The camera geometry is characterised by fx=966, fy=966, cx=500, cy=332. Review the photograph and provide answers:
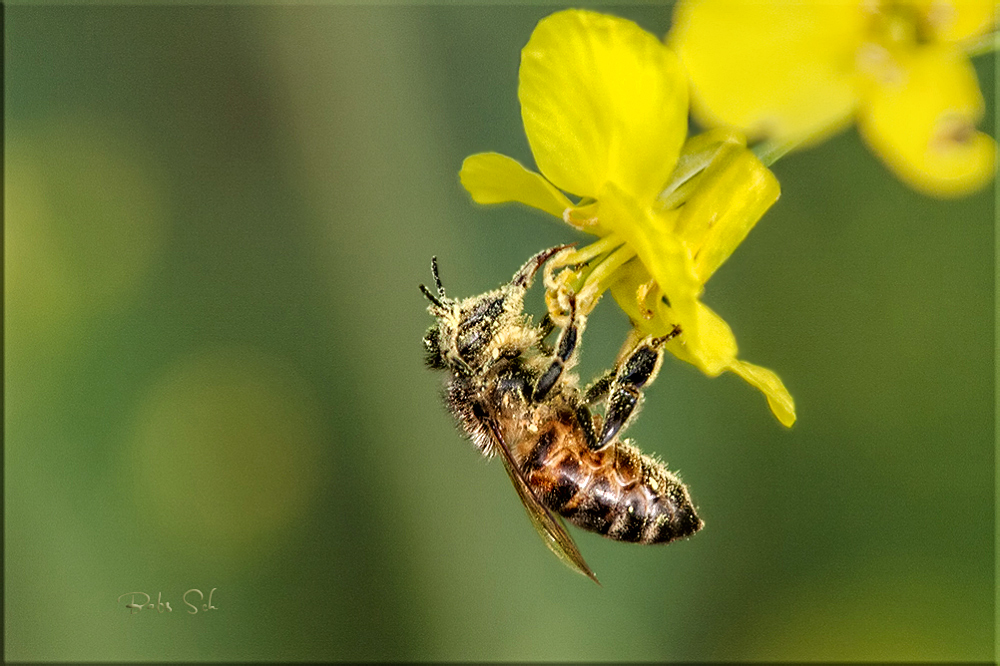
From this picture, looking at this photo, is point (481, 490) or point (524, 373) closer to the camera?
point (524, 373)

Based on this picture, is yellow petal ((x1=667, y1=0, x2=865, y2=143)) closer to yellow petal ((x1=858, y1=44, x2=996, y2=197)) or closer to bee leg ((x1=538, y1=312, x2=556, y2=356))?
yellow petal ((x1=858, y1=44, x2=996, y2=197))

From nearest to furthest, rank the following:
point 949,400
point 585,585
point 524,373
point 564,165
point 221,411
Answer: point 564,165 < point 524,373 < point 949,400 < point 585,585 < point 221,411

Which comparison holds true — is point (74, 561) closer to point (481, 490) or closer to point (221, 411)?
point (221, 411)

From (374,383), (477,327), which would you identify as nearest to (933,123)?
(477,327)


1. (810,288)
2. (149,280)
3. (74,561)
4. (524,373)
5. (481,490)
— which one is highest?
(524,373)

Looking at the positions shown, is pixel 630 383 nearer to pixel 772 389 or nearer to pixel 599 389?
pixel 599 389

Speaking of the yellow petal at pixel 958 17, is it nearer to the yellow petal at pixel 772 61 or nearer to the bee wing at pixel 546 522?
the yellow petal at pixel 772 61

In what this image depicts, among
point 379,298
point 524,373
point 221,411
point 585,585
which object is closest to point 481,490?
point 585,585

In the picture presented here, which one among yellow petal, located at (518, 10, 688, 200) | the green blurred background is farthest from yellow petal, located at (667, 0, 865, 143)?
the green blurred background
